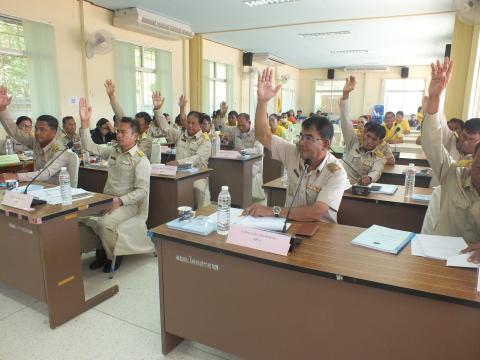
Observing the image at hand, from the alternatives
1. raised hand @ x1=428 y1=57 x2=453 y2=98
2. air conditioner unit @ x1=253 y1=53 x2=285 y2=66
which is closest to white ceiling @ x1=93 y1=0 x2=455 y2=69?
air conditioner unit @ x1=253 y1=53 x2=285 y2=66

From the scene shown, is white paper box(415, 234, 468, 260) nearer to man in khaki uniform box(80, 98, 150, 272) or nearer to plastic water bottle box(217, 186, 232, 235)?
plastic water bottle box(217, 186, 232, 235)

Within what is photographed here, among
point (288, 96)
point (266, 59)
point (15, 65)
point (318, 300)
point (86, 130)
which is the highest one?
point (266, 59)

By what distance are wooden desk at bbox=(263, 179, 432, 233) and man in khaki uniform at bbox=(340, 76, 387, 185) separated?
573 mm

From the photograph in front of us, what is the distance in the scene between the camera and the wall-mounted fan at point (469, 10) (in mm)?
3716

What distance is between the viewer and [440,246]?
1545mm

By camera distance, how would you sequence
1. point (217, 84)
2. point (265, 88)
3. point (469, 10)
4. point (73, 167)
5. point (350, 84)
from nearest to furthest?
point (265, 88) < point (73, 167) < point (350, 84) < point (469, 10) < point (217, 84)

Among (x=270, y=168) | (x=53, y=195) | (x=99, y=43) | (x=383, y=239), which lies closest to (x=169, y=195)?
(x=53, y=195)

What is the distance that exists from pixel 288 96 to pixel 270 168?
9.82 m

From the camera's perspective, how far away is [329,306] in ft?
4.57

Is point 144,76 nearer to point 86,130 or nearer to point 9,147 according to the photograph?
point 9,147

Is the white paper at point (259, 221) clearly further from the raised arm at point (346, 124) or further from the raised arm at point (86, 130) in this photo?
the raised arm at point (346, 124)

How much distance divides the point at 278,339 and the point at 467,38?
6409 millimetres

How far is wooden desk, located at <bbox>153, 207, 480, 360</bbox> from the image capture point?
48.0 inches

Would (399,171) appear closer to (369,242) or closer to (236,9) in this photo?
(369,242)
